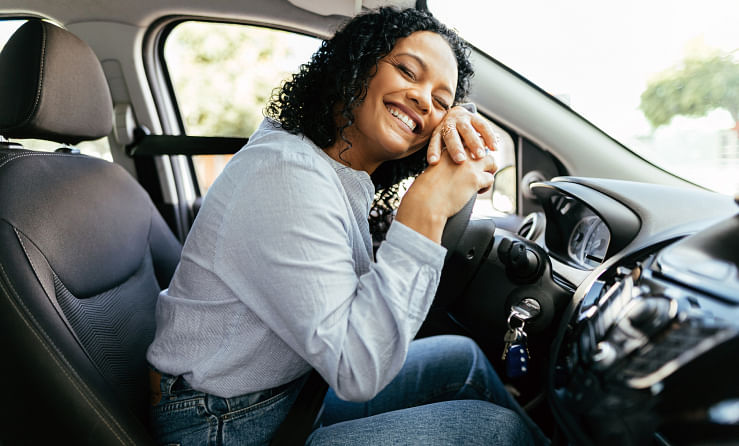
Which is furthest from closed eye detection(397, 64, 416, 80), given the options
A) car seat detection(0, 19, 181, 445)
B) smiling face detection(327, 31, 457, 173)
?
car seat detection(0, 19, 181, 445)

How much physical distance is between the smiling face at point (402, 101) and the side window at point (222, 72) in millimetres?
966

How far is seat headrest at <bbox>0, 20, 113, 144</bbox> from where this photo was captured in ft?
3.70

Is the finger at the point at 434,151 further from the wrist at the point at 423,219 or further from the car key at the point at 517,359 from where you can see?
Result: the car key at the point at 517,359

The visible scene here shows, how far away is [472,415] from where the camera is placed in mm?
966

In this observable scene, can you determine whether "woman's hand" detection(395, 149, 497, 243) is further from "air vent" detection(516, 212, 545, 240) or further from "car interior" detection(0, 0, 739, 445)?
"air vent" detection(516, 212, 545, 240)

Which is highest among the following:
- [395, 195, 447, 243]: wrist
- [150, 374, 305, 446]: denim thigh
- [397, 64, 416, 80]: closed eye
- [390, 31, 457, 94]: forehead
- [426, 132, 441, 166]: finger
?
[390, 31, 457, 94]: forehead

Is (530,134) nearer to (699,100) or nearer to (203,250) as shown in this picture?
(699,100)

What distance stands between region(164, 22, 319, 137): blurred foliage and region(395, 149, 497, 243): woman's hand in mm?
1233

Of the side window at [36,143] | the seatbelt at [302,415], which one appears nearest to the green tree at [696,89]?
the seatbelt at [302,415]

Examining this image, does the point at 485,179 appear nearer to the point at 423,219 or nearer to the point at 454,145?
the point at 454,145

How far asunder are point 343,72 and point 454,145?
1.11ft

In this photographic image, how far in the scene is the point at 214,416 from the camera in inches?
36.2

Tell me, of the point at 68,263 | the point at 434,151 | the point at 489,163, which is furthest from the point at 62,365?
the point at 489,163

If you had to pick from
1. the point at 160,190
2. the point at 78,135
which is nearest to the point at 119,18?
the point at 160,190
